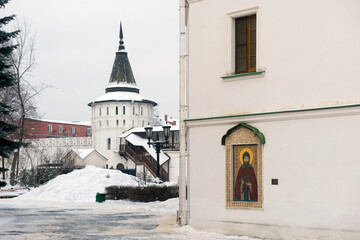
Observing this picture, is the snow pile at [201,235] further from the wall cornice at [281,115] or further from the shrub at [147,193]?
the shrub at [147,193]

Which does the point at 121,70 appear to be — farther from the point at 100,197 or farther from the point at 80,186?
the point at 100,197

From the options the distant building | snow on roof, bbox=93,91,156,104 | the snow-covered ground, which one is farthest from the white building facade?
snow on roof, bbox=93,91,156,104

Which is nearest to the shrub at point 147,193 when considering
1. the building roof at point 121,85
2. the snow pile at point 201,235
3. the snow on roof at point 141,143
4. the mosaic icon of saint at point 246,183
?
the snow pile at point 201,235

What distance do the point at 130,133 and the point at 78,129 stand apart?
4297 cm

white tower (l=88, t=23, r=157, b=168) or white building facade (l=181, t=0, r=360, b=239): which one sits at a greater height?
white tower (l=88, t=23, r=157, b=168)

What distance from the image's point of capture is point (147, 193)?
92.8 ft

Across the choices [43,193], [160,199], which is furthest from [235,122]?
[43,193]

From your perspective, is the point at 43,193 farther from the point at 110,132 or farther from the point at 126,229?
the point at 110,132

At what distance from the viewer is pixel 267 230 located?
13180mm

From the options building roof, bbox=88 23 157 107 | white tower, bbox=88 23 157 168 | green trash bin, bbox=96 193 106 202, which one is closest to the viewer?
green trash bin, bbox=96 193 106 202

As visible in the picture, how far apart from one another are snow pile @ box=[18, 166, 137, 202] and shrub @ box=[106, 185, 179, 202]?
6.46 feet

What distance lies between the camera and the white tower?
82062mm

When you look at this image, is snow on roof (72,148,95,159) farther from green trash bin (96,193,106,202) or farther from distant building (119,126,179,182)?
green trash bin (96,193,106,202)

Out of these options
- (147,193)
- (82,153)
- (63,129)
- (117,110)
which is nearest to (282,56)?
(147,193)
